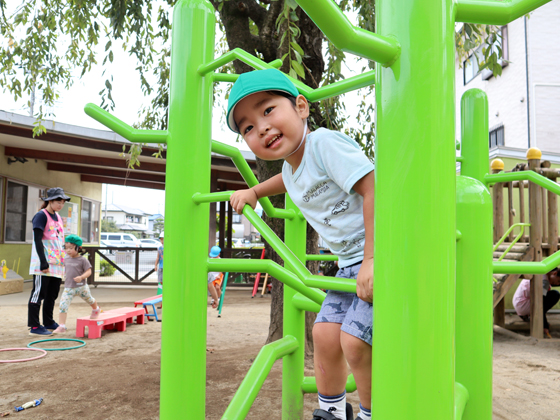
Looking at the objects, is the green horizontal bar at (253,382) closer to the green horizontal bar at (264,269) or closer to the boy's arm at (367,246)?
the green horizontal bar at (264,269)

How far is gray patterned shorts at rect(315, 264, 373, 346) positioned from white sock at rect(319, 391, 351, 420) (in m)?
0.25

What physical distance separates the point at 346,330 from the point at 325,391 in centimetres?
30

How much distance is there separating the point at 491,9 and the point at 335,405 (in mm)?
1118

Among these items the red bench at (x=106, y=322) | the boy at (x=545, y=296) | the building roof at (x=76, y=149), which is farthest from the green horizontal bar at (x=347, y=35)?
the building roof at (x=76, y=149)

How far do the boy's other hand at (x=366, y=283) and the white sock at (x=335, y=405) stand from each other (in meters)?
0.59

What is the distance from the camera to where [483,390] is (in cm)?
100

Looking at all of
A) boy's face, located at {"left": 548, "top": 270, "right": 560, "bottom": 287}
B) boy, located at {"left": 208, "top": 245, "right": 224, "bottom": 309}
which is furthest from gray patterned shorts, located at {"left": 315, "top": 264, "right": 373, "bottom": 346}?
boy, located at {"left": 208, "top": 245, "right": 224, "bottom": 309}

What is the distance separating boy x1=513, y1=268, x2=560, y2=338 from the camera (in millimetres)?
5207

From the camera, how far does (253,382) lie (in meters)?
1.17

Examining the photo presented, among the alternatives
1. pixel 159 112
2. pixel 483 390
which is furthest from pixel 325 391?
pixel 159 112

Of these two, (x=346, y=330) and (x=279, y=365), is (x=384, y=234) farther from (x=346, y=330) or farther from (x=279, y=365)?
(x=279, y=365)

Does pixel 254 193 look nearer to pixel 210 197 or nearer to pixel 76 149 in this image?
pixel 210 197

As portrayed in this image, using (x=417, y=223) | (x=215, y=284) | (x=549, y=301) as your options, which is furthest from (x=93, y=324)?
(x=549, y=301)

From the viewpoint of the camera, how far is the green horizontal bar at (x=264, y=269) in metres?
1.10
